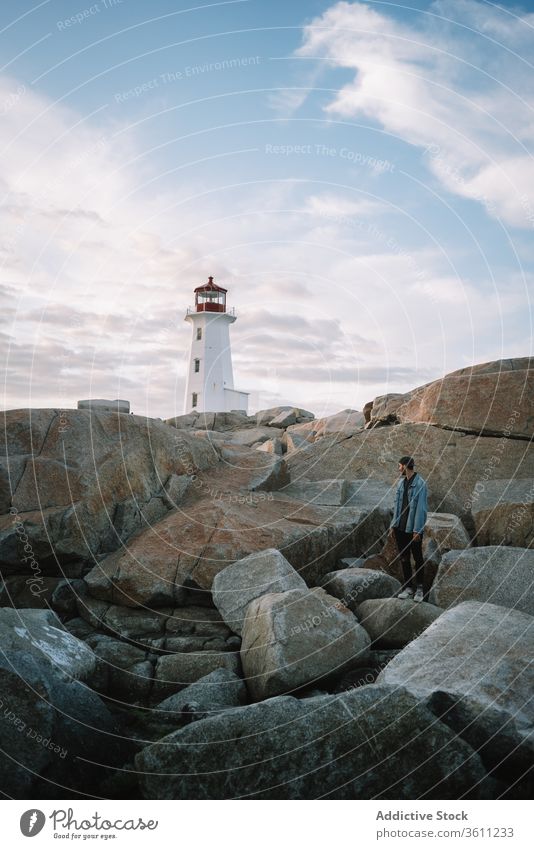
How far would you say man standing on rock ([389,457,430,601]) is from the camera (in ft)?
40.1

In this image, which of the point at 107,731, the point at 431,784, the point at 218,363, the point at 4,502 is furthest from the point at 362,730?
the point at 218,363

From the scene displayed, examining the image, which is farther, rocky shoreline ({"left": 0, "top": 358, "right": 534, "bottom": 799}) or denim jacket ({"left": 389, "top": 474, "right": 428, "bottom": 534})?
denim jacket ({"left": 389, "top": 474, "right": 428, "bottom": 534})

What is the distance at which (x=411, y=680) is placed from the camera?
25.2ft

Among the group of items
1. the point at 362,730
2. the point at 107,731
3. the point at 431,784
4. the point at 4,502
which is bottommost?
the point at 107,731

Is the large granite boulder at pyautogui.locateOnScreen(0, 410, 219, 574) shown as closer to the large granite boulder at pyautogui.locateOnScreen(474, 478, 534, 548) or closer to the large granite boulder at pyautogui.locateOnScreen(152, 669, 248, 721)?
the large granite boulder at pyautogui.locateOnScreen(152, 669, 248, 721)

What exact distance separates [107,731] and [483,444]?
12.6m

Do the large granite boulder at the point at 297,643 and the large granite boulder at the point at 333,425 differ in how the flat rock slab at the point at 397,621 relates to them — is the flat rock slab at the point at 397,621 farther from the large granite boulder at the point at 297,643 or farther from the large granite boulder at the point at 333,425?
the large granite boulder at the point at 333,425

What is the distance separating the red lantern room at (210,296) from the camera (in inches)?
2285

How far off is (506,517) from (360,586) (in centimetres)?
388

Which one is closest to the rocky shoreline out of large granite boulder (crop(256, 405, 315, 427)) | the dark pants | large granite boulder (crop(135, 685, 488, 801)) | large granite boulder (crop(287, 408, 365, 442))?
large granite boulder (crop(135, 685, 488, 801))

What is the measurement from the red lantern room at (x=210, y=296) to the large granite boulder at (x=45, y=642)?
49359mm

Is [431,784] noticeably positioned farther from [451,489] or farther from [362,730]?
[451,489]

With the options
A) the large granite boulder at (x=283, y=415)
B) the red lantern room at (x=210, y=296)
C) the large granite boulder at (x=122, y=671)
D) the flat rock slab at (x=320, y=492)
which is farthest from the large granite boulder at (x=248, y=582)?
the red lantern room at (x=210, y=296)

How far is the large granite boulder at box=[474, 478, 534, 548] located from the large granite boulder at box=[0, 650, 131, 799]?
864cm
